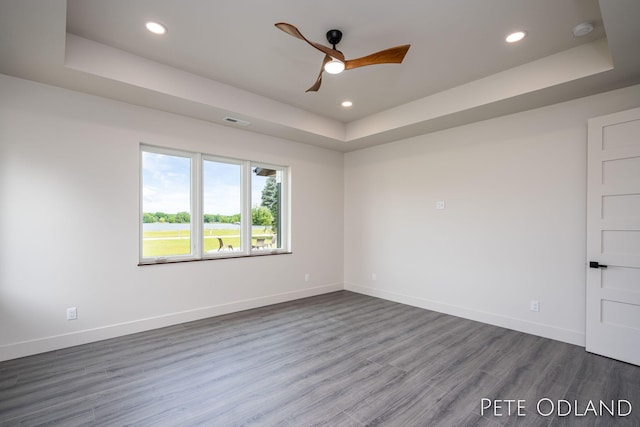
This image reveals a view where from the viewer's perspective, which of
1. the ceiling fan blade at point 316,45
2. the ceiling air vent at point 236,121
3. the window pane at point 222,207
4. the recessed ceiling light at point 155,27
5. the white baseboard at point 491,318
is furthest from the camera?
the window pane at point 222,207

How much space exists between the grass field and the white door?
4.46 m

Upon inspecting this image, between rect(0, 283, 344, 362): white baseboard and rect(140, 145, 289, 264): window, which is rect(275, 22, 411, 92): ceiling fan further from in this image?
rect(0, 283, 344, 362): white baseboard

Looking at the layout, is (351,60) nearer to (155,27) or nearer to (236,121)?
(155,27)

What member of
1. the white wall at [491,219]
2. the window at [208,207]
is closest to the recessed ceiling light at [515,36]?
the white wall at [491,219]

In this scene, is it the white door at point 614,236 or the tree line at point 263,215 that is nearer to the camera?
the white door at point 614,236

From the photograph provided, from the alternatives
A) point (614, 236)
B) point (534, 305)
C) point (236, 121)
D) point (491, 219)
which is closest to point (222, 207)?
point (236, 121)

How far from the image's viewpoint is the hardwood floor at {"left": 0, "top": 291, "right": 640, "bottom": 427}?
2.08 meters

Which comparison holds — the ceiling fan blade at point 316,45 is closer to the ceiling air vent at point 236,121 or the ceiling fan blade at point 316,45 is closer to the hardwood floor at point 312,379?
the ceiling air vent at point 236,121

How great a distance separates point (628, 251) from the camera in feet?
9.52

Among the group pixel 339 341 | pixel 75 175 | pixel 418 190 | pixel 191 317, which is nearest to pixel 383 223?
pixel 418 190

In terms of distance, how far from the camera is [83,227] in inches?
129

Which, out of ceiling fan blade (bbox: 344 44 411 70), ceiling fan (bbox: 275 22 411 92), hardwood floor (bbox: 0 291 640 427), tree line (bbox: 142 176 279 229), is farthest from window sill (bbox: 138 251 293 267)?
ceiling fan blade (bbox: 344 44 411 70)

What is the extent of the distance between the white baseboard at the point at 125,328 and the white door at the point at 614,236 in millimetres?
3932

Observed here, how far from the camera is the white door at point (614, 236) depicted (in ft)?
9.37
